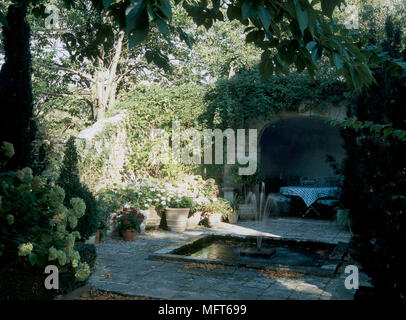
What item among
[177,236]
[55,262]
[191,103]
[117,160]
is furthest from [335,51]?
[191,103]

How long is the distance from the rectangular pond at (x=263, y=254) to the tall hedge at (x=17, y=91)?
2.43 metres

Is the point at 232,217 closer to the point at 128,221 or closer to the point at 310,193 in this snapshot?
the point at 310,193

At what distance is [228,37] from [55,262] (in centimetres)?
1555

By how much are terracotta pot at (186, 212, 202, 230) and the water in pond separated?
6.32 feet

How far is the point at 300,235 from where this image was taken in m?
7.82

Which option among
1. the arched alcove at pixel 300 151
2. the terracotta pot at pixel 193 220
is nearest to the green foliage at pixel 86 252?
the terracotta pot at pixel 193 220

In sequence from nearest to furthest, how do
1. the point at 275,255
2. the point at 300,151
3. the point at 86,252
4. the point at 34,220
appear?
the point at 34,220 < the point at 86,252 < the point at 275,255 < the point at 300,151

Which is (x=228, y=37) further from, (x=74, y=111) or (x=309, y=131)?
(x=74, y=111)

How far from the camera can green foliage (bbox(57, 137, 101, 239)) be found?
5355 millimetres

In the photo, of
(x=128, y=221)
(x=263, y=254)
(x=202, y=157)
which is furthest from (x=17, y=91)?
(x=202, y=157)

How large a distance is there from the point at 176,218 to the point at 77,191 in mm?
3117

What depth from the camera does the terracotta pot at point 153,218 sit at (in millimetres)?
8211

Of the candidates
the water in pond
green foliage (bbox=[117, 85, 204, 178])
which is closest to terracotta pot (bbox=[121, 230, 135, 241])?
the water in pond

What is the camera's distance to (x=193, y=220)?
873cm
